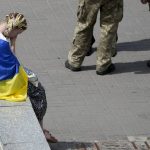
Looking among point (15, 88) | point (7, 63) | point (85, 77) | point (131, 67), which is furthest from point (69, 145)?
point (131, 67)

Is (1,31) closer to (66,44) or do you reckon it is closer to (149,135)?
(149,135)

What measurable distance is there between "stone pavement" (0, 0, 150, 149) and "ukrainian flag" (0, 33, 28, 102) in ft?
4.04

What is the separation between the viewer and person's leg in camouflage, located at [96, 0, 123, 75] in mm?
8328

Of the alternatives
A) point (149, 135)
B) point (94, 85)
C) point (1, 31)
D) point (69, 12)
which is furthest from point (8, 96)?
point (69, 12)

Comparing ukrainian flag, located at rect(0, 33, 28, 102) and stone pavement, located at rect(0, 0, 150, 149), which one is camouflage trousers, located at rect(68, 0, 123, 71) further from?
ukrainian flag, located at rect(0, 33, 28, 102)

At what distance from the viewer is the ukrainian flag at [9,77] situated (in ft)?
19.6

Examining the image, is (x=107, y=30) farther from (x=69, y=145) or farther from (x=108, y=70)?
(x=69, y=145)

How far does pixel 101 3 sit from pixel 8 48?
254 cm

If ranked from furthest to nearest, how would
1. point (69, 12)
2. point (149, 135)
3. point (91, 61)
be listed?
point (69, 12)
point (91, 61)
point (149, 135)

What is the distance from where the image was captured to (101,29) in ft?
28.0

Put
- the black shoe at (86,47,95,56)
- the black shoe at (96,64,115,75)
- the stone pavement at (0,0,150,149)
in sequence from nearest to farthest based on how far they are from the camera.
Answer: the stone pavement at (0,0,150,149) < the black shoe at (96,64,115,75) < the black shoe at (86,47,95,56)

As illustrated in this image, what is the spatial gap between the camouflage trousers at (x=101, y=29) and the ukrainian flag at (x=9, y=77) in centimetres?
242

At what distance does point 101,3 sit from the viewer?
8.24 metres

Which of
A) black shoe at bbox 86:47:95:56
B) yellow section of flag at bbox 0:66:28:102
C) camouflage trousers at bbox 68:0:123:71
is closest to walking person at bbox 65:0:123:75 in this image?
camouflage trousers at bbox 68:0:123:71
